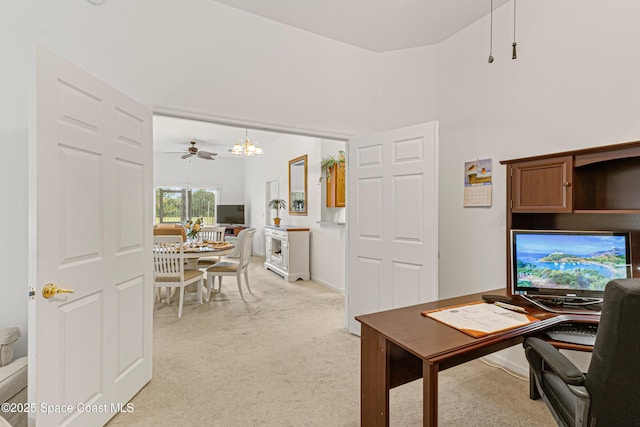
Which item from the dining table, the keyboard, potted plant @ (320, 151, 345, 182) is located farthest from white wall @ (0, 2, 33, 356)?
potted plant @ (320, 151, 345, 182)

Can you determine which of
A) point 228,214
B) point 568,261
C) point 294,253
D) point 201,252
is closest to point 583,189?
point 568,261

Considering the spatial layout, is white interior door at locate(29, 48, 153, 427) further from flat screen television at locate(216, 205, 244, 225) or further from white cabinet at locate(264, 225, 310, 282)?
flat screen television at locate(216, 205, 244, 225)

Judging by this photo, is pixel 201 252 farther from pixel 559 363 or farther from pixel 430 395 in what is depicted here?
pixel 559 363

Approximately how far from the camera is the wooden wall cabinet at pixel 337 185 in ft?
16.1

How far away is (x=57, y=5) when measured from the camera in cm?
197

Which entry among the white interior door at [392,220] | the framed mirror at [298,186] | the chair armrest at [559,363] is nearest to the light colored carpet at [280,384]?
the white interior door at [392,220]

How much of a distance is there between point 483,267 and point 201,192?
325 inches

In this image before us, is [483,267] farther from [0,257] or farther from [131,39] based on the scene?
[0,257]

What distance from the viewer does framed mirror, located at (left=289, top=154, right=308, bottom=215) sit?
5.94 meters

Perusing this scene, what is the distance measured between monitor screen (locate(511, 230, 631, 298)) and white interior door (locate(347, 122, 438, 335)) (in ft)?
2.23

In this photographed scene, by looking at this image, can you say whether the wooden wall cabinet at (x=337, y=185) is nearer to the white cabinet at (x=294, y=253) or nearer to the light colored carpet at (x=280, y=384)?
the white cabinet at (x=294, y=253)

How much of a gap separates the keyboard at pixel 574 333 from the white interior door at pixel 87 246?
8.11ft

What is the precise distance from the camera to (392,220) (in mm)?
2854

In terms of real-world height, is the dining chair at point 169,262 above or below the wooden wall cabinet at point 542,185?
below
